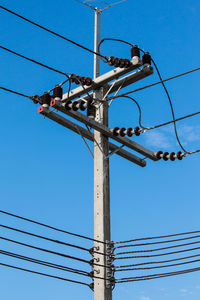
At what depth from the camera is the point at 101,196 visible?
1219 cm

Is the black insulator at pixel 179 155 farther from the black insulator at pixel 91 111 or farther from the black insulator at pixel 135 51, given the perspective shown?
the black insulator at pixel 135 51

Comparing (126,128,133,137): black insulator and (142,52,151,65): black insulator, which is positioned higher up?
(142,52,151,65): black insulator

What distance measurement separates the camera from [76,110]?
1216cm

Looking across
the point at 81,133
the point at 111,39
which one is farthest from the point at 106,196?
the point at 111,39

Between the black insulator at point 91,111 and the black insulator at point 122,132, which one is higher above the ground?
the black insulator at point 91,111

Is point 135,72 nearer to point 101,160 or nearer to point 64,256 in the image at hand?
point 101,160

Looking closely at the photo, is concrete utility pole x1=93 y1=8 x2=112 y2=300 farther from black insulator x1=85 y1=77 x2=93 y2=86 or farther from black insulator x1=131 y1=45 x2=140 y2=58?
black insulator x1=131 y1=45 x2=140 y2=58

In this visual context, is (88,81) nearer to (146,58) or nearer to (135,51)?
(135,51)

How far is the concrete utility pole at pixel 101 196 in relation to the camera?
38.3ft

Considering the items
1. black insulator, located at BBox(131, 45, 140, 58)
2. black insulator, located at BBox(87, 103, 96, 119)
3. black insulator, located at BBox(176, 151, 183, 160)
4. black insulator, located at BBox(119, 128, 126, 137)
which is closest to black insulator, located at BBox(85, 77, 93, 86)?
black insulator, located at BBox(87, 103, 96, 119)

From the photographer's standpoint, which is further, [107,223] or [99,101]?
[99,101]

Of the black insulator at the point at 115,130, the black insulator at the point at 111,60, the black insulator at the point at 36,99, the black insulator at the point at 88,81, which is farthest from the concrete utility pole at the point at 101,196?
the black insulator at the point at 36,99

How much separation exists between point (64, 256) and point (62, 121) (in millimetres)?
3058

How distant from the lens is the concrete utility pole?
11.7m
